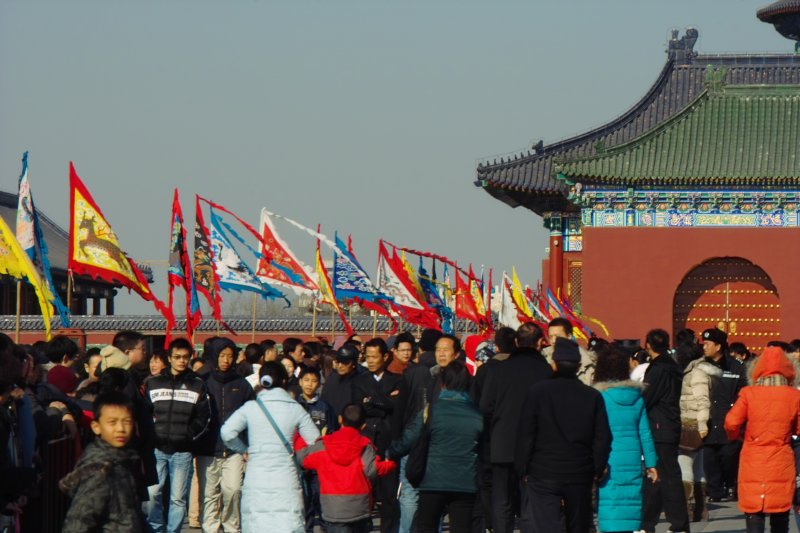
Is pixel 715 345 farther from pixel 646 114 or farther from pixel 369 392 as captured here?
pixel 646 114

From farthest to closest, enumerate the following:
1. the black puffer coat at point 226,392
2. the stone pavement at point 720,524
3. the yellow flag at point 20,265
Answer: the yellow flag at point 20,265 < the stone pavement at point 720,524 < the black puffer coat at point 226,392

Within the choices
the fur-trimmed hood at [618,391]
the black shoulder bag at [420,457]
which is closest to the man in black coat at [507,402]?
the fur-trimmed hood at [618,391]

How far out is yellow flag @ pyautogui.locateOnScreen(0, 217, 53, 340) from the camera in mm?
15883

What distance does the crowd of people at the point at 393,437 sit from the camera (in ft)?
25.9

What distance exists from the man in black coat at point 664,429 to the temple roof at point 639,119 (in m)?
23.2

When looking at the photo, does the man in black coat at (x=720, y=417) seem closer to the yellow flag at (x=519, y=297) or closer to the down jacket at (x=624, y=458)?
the down jacket at (x=624, y=458)

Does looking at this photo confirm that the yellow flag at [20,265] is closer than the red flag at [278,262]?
Yes

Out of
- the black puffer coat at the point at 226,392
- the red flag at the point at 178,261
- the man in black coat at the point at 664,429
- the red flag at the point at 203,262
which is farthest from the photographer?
the red flag at the point at 203,262

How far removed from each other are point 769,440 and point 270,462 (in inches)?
122

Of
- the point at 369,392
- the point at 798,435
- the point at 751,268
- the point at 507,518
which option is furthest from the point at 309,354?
the point at 751,268

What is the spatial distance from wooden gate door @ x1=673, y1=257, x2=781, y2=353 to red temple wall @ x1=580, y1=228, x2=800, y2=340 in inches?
13.0

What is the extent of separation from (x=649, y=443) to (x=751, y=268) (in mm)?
→ 22312

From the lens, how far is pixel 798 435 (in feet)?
34.0

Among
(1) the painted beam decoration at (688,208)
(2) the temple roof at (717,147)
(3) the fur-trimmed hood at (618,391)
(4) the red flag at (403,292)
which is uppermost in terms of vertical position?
(2) the temple roof at (717,147)
